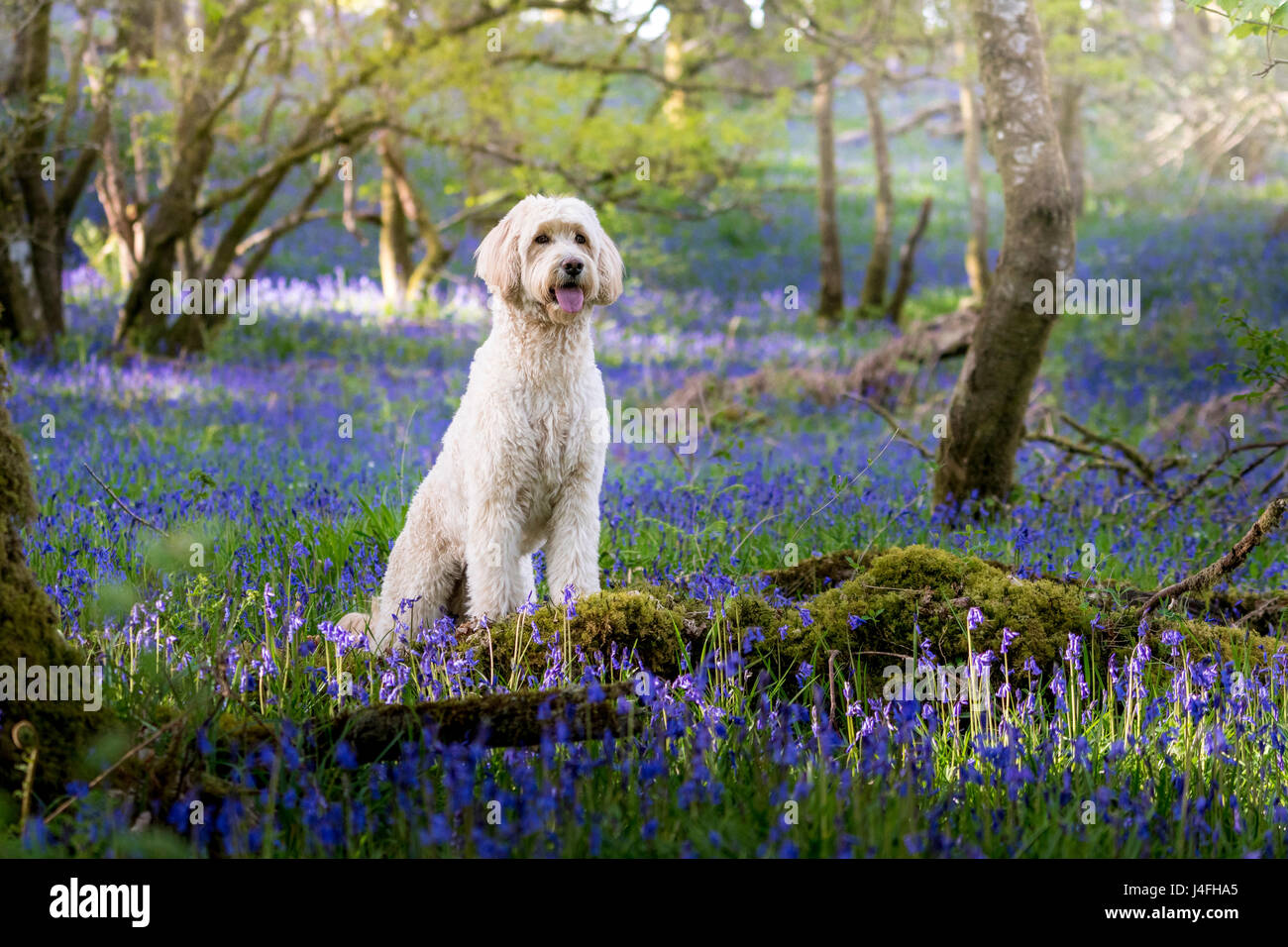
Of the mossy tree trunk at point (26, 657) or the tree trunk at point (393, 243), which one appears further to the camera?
the tree trunk at point (393, 243)

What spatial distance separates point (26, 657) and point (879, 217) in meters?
15.9

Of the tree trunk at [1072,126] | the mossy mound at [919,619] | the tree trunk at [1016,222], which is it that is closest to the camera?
the mossy mound at [919,619]

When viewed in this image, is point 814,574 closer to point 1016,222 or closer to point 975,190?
point 1016,222

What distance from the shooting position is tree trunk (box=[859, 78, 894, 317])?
17.1m

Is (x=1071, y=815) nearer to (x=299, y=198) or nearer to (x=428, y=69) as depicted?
(x=428, y=69)

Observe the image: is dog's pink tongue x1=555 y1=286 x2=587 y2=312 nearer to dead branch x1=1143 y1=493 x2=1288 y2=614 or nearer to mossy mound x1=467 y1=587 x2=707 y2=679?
mossy mound x1=467 y1=587 x2=707 y2=679

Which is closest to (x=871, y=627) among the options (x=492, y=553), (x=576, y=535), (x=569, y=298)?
(x=576, y=535)

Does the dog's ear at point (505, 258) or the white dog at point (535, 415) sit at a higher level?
the dog's ear at point (505, 258)

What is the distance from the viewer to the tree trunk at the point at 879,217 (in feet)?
56.1

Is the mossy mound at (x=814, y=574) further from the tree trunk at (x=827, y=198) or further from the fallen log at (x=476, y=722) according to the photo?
the tree trunk at (x=827, y=198)

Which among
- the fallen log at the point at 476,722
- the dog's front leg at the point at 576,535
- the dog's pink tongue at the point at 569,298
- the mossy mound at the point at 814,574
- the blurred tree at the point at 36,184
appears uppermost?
the blurred tree at the point at 36,184

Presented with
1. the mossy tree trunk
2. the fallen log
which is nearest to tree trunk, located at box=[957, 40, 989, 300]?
the fallen log

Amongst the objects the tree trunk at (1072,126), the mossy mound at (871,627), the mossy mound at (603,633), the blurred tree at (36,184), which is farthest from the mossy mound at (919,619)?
the tree trunk at (1072,126)

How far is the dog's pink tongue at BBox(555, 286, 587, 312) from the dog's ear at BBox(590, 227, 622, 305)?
133 millimetres
